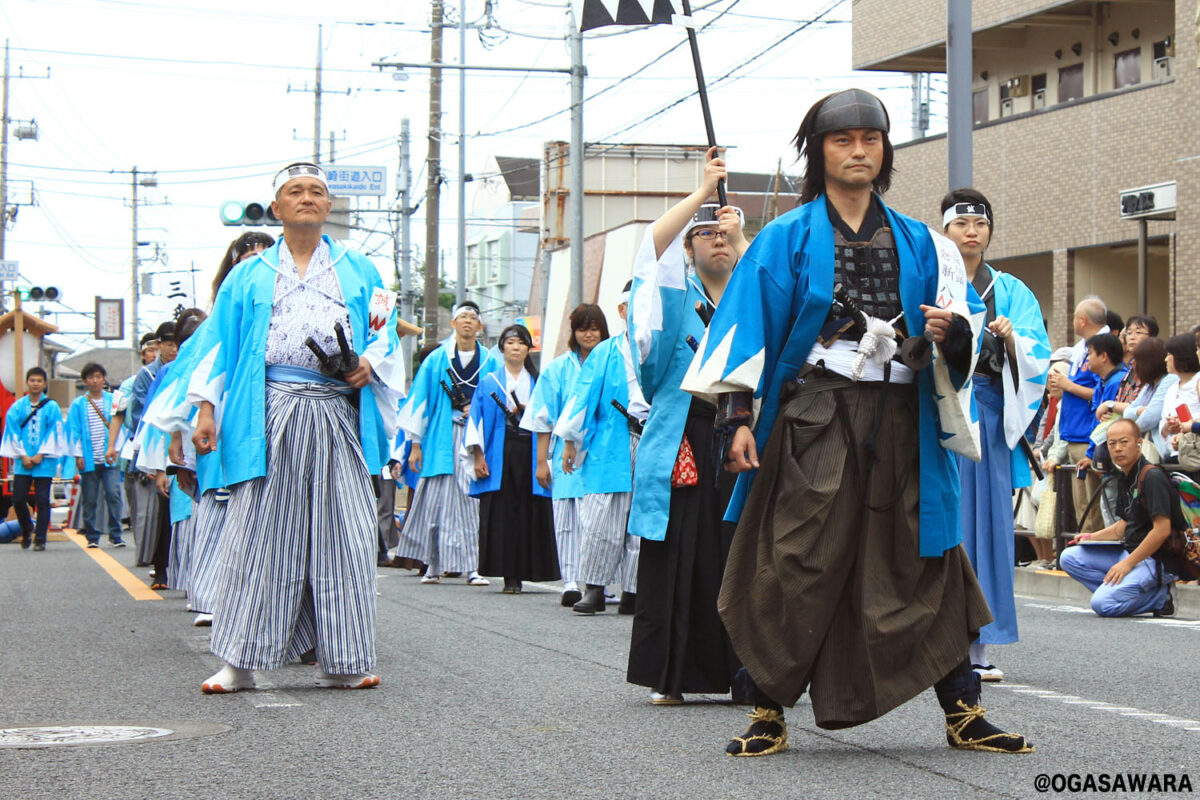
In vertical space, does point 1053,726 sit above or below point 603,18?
below

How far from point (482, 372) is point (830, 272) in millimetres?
8627

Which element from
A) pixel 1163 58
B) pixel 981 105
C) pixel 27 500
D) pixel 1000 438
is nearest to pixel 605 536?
pixel 1000 438

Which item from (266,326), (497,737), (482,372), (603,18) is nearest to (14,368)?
(482,372)

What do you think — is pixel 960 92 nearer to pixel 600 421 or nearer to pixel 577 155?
pixel 600 421

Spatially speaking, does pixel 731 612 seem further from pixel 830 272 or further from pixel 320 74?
pixel 320 74

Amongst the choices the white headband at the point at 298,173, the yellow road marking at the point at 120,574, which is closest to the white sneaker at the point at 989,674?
the white headband at the point at 298,173

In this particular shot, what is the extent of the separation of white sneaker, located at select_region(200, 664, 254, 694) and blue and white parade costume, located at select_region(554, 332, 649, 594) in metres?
3.78

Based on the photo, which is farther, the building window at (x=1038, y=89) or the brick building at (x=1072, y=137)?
the building window at (x=1038, y=89)

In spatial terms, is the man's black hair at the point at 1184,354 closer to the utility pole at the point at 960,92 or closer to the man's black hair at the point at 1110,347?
the man's black hair at the point at 1110,347

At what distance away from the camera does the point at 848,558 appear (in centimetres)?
498

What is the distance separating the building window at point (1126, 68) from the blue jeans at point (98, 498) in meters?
14.0

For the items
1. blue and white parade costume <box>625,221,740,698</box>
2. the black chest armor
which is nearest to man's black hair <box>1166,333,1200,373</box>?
blue and white parade costume <box>625,221,740,698</box>

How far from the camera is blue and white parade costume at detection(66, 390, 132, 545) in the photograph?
64.5ft

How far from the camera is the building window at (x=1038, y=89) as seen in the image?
2452 centimetres
